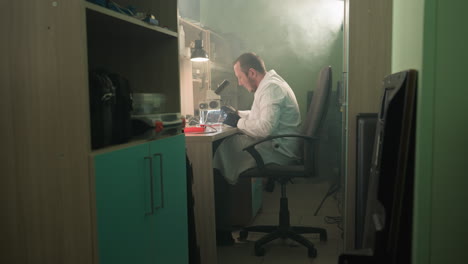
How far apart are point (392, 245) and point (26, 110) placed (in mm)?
1062

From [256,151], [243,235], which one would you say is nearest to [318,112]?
[256,151]

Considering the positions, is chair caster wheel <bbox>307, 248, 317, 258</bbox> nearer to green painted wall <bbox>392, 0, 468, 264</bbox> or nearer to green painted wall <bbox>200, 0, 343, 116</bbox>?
green painted wall <bbox>392, 0, 468, 264</bbox>

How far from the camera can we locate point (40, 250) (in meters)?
1.32

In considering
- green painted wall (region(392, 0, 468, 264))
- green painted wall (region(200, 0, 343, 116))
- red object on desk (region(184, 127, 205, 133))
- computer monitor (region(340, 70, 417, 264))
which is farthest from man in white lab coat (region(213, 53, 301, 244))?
green painted wall (region(392, 0, 468, 264))

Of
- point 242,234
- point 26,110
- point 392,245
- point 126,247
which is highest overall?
point 26,110

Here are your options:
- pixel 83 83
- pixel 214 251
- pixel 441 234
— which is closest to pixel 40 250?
pixel 83 83

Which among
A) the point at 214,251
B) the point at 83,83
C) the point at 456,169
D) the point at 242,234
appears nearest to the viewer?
the point at 456,169

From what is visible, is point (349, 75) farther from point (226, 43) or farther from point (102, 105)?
point (226, 43)

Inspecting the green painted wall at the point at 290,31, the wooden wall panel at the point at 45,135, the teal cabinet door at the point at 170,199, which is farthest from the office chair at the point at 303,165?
the green painted wall at the point at 290,31

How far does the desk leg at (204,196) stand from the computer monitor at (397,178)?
5.38 ft

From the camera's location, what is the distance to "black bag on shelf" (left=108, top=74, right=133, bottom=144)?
158 centimetres

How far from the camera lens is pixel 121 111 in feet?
5.30

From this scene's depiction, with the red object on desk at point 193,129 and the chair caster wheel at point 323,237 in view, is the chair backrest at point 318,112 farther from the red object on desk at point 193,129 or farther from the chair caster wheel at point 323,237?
the red object on desk at point 193,129

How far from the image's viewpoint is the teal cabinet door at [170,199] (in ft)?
5.94
